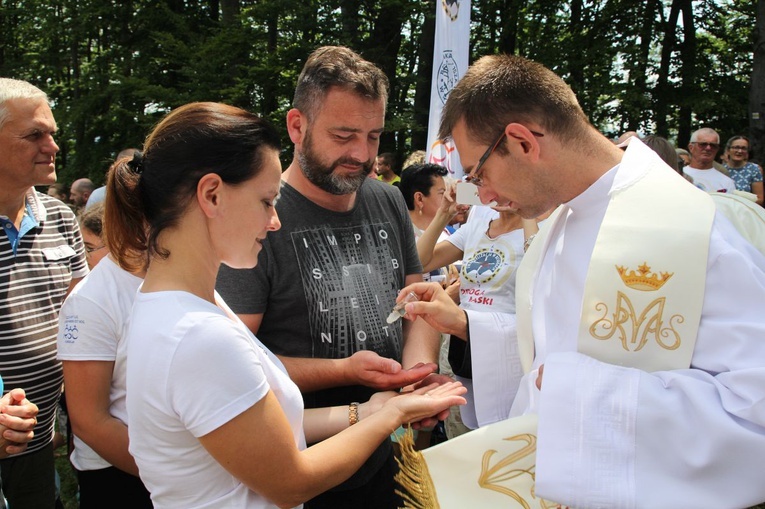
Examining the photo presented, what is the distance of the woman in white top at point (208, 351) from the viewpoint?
4.86 ft

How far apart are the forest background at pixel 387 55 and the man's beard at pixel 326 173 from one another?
10367 mm

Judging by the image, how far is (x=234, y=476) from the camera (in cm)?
156

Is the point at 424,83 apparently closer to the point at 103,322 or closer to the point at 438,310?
the point at 438,310

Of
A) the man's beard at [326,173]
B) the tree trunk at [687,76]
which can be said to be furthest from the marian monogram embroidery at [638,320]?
the tree trunk at [687,76]

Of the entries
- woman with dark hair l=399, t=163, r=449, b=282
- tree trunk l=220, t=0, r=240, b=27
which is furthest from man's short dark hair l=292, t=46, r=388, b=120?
tree trunk l=220, t=0, r=240, b=27

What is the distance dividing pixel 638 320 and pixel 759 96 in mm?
11512

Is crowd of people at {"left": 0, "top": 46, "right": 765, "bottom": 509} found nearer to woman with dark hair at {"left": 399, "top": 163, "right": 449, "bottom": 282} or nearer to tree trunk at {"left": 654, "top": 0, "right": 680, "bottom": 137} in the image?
woman with dark hair at {"left": 399, "top": 163, "right": 449, "bottom": 282}

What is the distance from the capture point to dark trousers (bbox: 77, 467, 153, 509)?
255cm

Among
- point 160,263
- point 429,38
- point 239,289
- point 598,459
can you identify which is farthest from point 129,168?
point 429,38

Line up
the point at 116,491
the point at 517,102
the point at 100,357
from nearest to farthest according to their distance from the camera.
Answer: the point at 517,102
the point at 100,357
the point at 116,491

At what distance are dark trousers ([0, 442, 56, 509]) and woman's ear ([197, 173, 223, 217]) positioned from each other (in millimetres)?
1897

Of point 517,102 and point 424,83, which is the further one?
point 424,83

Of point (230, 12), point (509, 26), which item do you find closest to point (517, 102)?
point (230, 12)

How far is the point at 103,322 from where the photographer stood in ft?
7.70
